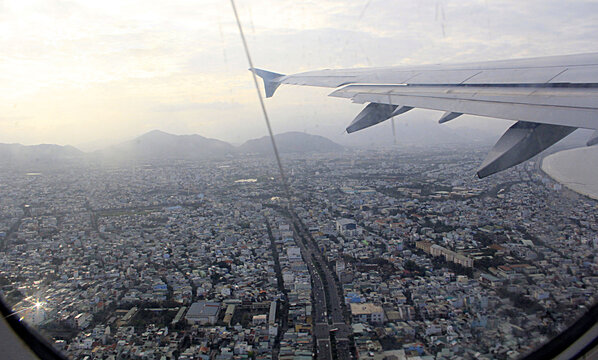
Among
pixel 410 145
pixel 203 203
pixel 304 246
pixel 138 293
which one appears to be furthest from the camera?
pixel 410 145

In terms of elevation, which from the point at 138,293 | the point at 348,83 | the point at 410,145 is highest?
the point at 348,83

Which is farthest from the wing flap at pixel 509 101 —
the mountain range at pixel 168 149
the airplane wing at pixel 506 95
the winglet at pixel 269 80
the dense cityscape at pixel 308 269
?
the mountain range at pixel 168 149

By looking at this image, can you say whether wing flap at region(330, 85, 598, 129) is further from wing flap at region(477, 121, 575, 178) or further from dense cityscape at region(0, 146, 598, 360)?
dense cityscape at region(0, 146, 598, 360)

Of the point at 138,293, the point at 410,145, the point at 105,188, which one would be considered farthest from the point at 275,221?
the point at 410,145

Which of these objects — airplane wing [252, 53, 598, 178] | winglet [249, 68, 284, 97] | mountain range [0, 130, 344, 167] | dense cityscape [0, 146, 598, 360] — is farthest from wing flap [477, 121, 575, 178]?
mountain range [0, 130, 344, 167]

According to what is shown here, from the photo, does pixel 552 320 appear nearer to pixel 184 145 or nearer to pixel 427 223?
pixel 427 223

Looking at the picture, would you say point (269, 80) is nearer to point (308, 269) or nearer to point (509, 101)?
point (308, 269)
